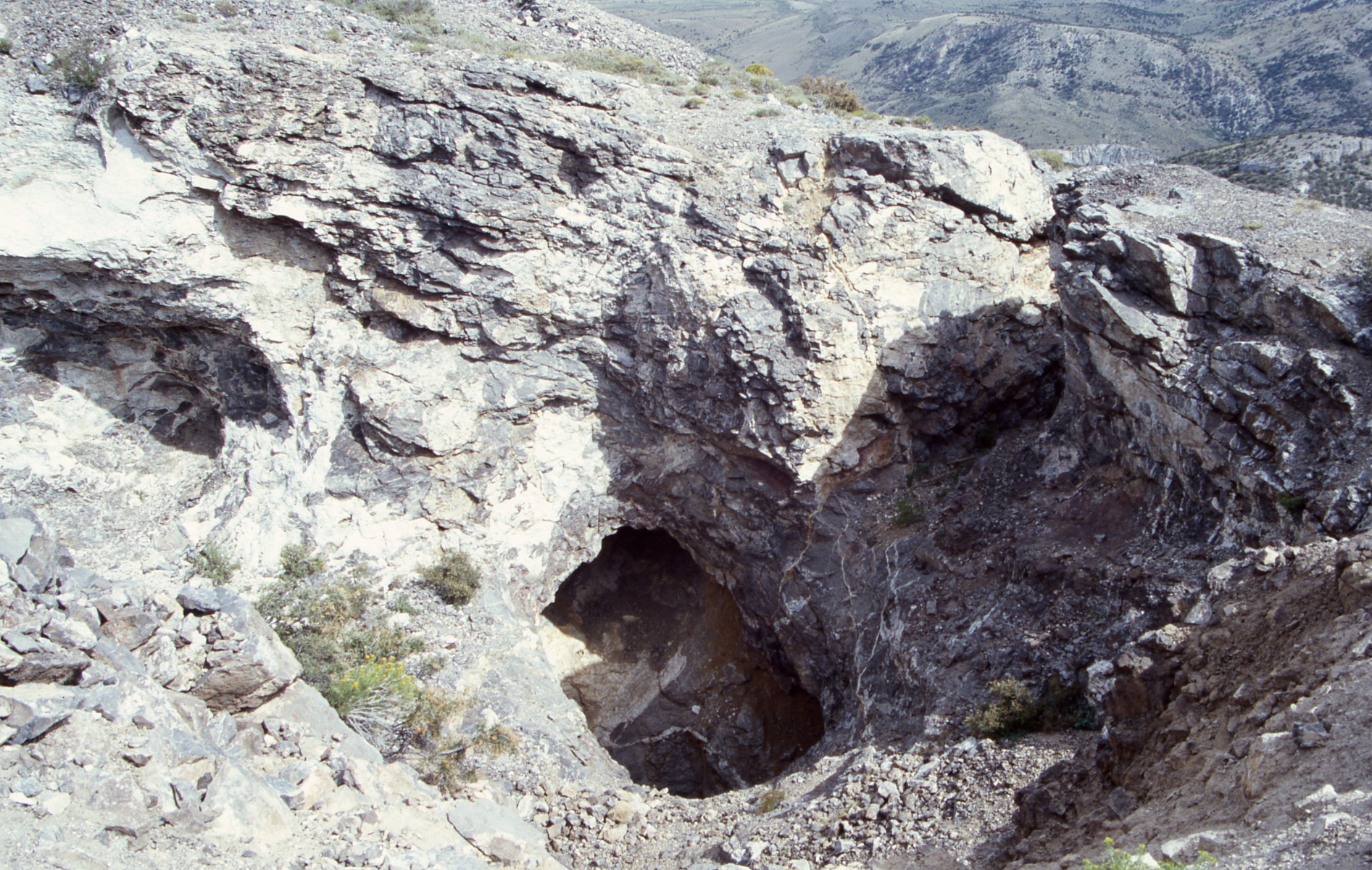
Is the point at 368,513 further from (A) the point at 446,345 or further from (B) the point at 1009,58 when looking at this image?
(B) the point at 1009,58

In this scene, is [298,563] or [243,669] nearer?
[243,669]

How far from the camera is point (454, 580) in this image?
16625mm

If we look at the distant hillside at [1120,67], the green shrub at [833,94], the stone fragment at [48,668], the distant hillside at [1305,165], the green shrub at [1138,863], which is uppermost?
the distant hillside at [1120,67]

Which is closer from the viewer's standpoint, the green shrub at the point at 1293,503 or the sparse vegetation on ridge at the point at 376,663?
the green shrub at the point at 1293,503

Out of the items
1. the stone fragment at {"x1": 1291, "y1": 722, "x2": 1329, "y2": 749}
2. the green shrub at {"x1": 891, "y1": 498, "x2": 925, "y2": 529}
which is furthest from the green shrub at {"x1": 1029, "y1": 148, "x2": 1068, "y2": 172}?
the stone fragment at {"x1": 1291, "y1": 722, "x2": 1329, "y2": 749}

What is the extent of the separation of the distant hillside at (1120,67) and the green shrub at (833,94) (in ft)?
89.3

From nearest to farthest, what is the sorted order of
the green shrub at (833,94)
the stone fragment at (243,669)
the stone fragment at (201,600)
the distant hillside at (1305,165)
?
the stone fragment at (243,669), the stone fragment at (201,600), the green shrub at (833,94), the distant hillside at (1305,165)

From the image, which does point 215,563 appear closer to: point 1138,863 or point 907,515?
point 907,515

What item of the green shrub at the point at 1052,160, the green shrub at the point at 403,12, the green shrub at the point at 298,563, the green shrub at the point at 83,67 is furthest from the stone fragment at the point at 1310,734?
the green shrub at the point at 403,12

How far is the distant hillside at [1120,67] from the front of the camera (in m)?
43.5

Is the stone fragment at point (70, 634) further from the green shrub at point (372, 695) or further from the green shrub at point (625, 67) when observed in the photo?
the green shrub at point (625, 67)

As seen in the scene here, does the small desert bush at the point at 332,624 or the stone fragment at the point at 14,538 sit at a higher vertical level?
the stone fragment at the point at 14,538

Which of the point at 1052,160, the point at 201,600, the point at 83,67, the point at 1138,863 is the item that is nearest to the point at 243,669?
the point at 201,600

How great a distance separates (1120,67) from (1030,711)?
5421cm
